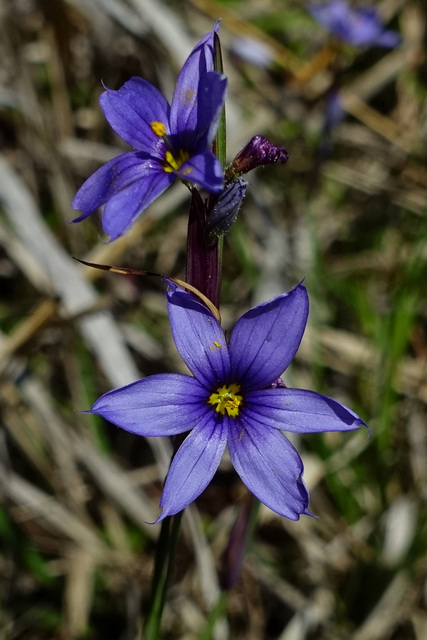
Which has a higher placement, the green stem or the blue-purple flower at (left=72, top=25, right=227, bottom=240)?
the blue-purple flower at (left=72, top=25, right=227, bottom=240)

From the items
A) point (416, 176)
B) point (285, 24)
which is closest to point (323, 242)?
point (416, 176)

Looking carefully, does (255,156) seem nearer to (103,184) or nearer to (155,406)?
(103,184)

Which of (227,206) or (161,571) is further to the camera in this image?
(161,571)

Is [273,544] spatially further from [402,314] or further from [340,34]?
[340,34]

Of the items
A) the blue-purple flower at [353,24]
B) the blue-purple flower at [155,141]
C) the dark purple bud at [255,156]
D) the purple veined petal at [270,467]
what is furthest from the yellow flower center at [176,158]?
the blue-purple flower at [353,24]

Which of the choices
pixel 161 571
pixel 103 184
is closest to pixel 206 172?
pixel 103 184


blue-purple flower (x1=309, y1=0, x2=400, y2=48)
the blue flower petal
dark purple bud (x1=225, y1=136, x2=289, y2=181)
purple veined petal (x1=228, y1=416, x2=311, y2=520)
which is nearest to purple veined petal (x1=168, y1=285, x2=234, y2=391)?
the blue flower petal

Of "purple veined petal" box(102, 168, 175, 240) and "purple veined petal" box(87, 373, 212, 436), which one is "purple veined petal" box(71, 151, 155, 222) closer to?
"purple veined petal" box(102, 168, 175, 240)
